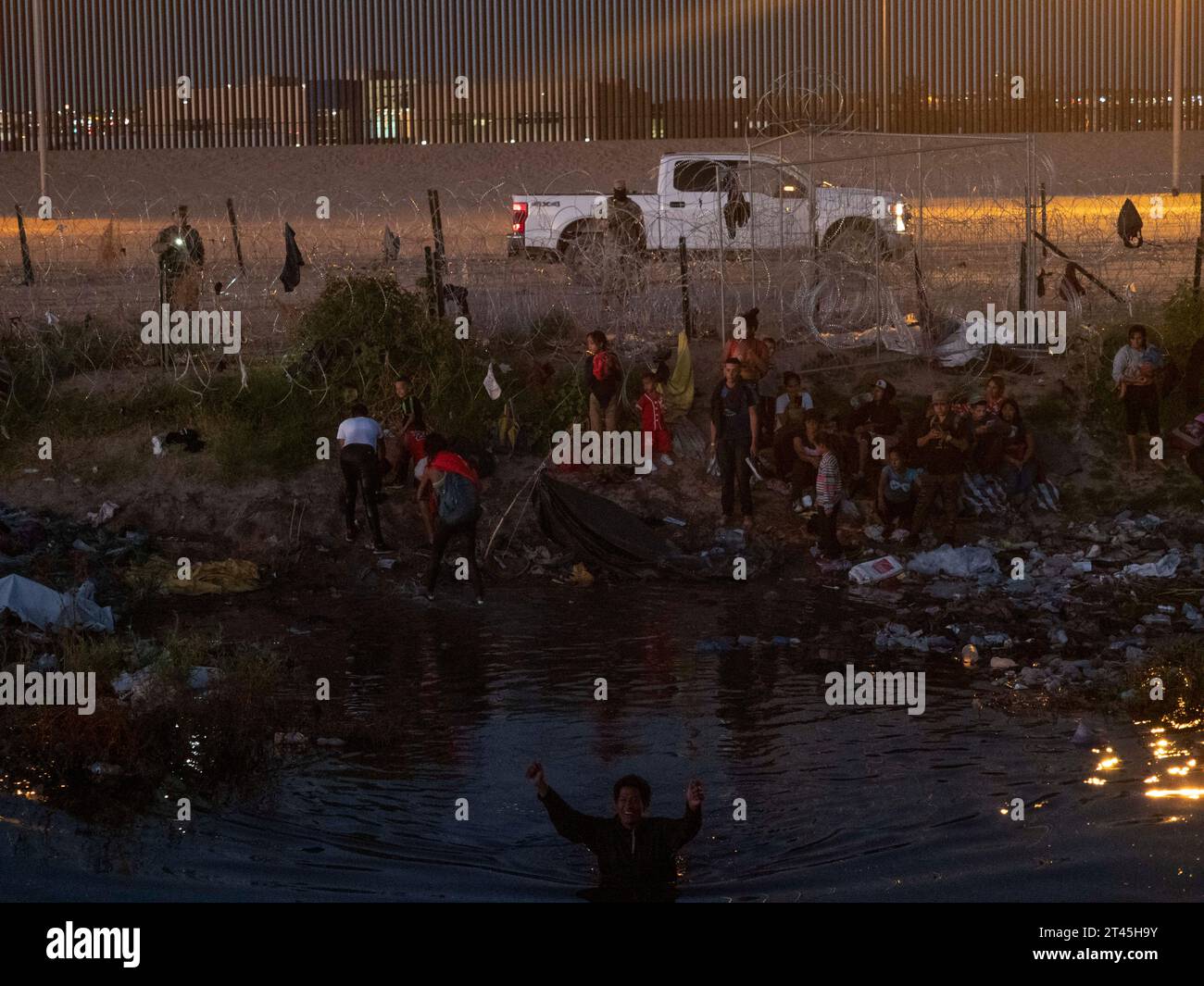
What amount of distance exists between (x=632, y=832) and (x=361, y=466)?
7.39 metres

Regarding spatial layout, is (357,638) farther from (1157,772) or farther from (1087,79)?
(1087,79)

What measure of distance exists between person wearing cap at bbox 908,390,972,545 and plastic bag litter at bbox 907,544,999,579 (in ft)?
1.33

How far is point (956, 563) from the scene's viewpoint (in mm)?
13578

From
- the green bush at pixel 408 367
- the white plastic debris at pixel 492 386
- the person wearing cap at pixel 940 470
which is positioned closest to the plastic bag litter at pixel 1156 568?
the person wearing cap at pixel 940 470

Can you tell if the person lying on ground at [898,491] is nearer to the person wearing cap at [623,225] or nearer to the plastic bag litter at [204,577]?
the person wearing cap at [623,225]

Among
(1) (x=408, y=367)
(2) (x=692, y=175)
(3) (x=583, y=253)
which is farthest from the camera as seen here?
(2) (x=692, y=175)

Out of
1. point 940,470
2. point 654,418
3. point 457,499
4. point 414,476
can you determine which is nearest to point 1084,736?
point 940,470

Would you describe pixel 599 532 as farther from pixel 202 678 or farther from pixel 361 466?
pixel 202 678

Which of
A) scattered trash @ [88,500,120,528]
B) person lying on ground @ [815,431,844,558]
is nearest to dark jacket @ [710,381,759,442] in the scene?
person lying on ground @ [815,431,844,558]

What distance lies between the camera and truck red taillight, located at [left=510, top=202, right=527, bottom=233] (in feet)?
65.6

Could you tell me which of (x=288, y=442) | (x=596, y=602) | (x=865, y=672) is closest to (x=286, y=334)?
(x=288, y=442)

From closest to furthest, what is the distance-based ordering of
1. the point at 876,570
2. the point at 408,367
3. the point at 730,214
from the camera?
1. the point at 876,570
2. the point at 408,367
3. the point at 730,214

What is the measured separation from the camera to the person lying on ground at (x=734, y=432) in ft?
47.5

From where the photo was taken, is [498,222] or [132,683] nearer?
[132,683]
